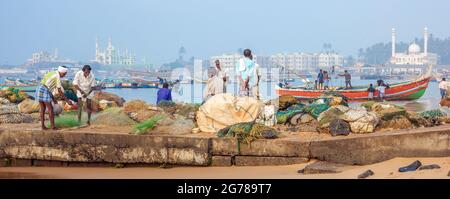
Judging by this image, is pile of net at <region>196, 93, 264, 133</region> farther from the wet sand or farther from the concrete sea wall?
the wet sand

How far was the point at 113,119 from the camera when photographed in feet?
32.4

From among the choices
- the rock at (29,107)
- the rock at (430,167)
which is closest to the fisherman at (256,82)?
the rock at (430,167)

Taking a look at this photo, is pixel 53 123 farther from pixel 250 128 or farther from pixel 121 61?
pixel 121 61

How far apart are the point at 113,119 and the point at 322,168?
369cm

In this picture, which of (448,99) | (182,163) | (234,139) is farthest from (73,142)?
(448,99)

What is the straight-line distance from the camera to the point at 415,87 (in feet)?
93.6

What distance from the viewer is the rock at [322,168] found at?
7.60 metres

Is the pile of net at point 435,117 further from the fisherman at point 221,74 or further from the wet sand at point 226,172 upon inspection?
the fisherman at point 221,74

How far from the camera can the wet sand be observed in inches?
279

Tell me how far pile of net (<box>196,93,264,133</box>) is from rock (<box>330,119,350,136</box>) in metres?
1.24

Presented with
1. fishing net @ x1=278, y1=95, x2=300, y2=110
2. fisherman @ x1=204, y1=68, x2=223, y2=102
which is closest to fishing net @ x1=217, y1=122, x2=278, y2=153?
fishing net @ x1=278, y1=95, x2=300, y2=110

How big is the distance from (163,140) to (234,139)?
1019mm

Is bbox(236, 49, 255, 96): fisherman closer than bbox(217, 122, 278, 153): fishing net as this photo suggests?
No

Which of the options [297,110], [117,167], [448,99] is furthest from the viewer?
[448,99]
